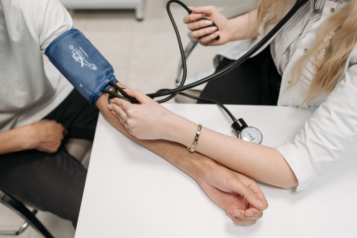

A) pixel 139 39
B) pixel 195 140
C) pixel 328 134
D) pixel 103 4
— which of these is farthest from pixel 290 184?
pixel 103 4

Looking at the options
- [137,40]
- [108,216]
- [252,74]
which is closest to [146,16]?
[137,40]

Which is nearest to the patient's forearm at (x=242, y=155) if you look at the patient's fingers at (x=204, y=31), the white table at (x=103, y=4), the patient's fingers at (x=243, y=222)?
the patient's fingers at (x=243, y=222)

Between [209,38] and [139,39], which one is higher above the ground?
[209,38]

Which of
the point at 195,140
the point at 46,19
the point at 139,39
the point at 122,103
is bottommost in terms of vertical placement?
the point at 139,39

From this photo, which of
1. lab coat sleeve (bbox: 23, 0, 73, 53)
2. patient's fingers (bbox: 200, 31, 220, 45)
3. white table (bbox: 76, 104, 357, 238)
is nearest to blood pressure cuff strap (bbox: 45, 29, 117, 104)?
lab coat sleeve (bbox: 23, 0, 73, 53)

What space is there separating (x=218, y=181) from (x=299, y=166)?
8.1 inches

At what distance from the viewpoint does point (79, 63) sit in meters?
0.70

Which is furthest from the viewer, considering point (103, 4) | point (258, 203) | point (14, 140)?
point (103, 4)

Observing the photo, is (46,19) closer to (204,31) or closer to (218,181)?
(204,31)

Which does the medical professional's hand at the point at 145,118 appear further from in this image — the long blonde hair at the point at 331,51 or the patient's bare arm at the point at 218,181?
the long blonde hair at the point at 331,51

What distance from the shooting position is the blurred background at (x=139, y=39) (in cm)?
174

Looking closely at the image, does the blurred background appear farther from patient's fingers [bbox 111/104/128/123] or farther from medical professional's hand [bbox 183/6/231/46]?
patient's fingers [bbox 111/104/128/123]

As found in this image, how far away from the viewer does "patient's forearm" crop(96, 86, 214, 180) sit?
0.64 meters

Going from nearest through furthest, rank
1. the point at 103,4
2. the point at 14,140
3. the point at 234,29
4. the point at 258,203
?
the point at 258,203 → the point at 14,140 → the point at 234,29 → the point at 103,4
